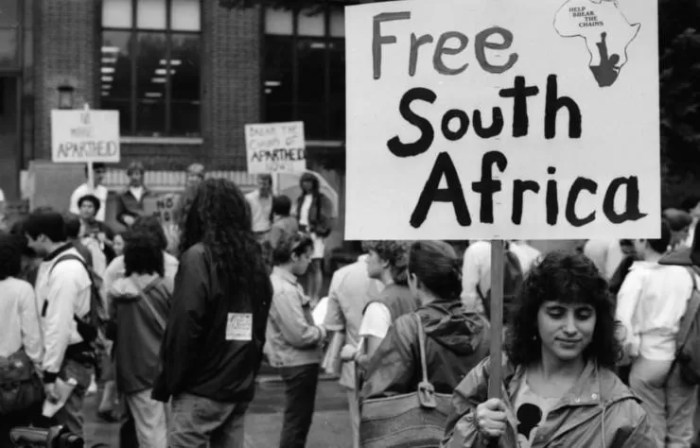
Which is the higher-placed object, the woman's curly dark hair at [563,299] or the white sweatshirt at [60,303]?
the woman's curly dark hair at [563,299]

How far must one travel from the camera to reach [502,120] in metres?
3.76

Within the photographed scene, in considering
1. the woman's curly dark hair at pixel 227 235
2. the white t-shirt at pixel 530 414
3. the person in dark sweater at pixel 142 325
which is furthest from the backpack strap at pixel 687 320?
the white t-shirt at pixel 530 414

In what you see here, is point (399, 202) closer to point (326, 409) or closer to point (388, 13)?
point (388, 13)

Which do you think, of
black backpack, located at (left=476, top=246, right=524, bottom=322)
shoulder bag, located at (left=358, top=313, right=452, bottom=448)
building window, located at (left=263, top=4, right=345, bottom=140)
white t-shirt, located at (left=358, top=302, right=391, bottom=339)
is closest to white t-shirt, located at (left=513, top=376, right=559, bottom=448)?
shoulder bag, located at (left=358, top=313, right=452, bottom=448)

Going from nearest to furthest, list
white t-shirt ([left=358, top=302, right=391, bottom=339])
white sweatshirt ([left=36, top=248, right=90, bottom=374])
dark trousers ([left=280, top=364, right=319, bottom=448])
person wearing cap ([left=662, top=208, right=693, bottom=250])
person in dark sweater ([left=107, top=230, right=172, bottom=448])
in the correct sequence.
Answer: white t-shirt ([left=358, top=302, right=391, bottom=339]) < white sweatshirt ([left=36, top=248, right=90, bottom=374]) < person in dark sweater ([left=107, top=230, right=172, bottom=448]) < dark trousers ([left=280, top=364, right=319, bottom=448]) < person wearing cap ([left=662, top=208, right=693, bottom=250])

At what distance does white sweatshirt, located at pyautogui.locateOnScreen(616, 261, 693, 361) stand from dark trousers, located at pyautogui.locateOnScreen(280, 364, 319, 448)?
2.17m

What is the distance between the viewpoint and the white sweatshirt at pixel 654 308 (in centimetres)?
758

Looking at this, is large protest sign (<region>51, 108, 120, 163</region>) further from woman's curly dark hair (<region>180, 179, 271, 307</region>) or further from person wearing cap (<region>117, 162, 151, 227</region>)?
woman's curly dark hair (<region>180, 179, 271, 307</region>)

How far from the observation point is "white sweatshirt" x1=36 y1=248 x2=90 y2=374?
22.4ft

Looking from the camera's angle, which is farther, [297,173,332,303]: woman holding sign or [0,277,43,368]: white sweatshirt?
[297,173,332,303]: woman holding sign

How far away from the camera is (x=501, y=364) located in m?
3.49

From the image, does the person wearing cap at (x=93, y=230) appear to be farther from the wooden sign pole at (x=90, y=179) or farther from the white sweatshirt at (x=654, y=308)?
the white sweatshirt at (x=654, y=308)

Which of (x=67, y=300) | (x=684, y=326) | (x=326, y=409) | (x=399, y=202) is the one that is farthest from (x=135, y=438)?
Answer: (x=399, y=202)

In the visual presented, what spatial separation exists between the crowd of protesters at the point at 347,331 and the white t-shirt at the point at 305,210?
7167 millimetres
